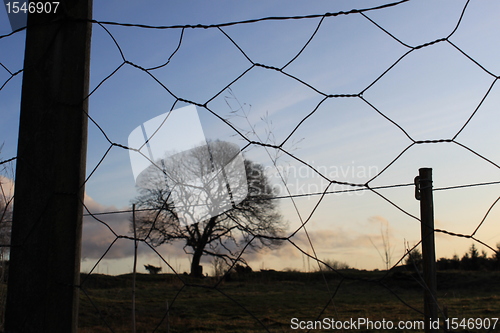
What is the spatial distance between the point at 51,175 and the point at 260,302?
578 cm

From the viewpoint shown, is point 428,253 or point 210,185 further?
point 210,185

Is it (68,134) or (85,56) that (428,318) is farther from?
(85,56)

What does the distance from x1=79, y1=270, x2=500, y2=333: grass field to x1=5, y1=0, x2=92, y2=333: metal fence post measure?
5.22ft

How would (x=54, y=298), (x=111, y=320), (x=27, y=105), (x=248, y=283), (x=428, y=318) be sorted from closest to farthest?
1. (x=54, y=298)
2. (x=27, y=105)
3. (x=428, y=318)
4. (x=111, y=320)
5. (x=248, y=283)

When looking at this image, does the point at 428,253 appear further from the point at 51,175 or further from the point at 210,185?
the point at 210,185

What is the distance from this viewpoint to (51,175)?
128 centimetres

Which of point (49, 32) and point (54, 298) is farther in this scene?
point (49, 32)

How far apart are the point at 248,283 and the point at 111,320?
445 centimetres

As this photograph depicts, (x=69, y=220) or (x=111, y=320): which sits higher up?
(x=69, y=220)

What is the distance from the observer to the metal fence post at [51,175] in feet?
4.09

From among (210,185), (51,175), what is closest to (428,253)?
(51,175)

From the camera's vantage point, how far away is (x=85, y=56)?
134 cm

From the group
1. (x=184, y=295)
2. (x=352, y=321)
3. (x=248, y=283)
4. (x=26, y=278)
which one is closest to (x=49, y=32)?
(x=26, y=278)

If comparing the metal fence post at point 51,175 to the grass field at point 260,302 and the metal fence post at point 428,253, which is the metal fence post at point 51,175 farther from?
the grass field at point 260,302
